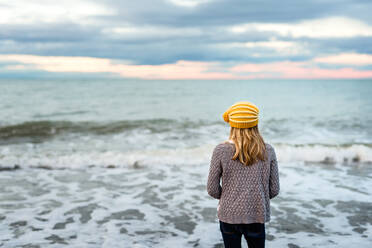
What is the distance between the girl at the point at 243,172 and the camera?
2604 millimetres

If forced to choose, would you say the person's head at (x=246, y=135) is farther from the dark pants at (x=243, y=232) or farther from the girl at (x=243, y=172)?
the dark pants at (x=243, y=232)

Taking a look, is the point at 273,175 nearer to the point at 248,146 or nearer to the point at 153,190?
the point at 248,146

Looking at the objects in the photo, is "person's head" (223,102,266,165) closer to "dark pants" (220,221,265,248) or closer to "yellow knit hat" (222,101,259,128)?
"yellow knit hat" (222,101,259,128)

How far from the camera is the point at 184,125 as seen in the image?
55.7 feet

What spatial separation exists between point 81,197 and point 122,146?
227 inches

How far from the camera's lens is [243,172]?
2633 mm

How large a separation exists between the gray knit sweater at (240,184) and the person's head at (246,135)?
0.17ft

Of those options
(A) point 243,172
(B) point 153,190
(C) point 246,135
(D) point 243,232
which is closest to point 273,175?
(A) point 243,172

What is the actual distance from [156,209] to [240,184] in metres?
3.73

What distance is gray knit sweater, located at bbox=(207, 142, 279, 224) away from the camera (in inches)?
103

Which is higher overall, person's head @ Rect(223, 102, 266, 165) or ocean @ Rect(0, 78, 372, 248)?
person's head @ Rect(223, 102, 266, 165)

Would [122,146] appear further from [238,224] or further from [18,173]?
[238,224]

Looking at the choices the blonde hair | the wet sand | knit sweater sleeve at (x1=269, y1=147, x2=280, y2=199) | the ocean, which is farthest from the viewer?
the ocean

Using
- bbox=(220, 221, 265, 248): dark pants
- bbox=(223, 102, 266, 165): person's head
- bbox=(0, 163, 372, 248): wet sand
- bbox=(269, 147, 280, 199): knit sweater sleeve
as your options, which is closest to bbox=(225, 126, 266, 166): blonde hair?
bbox=(223, 102, 266, 165): person's head
